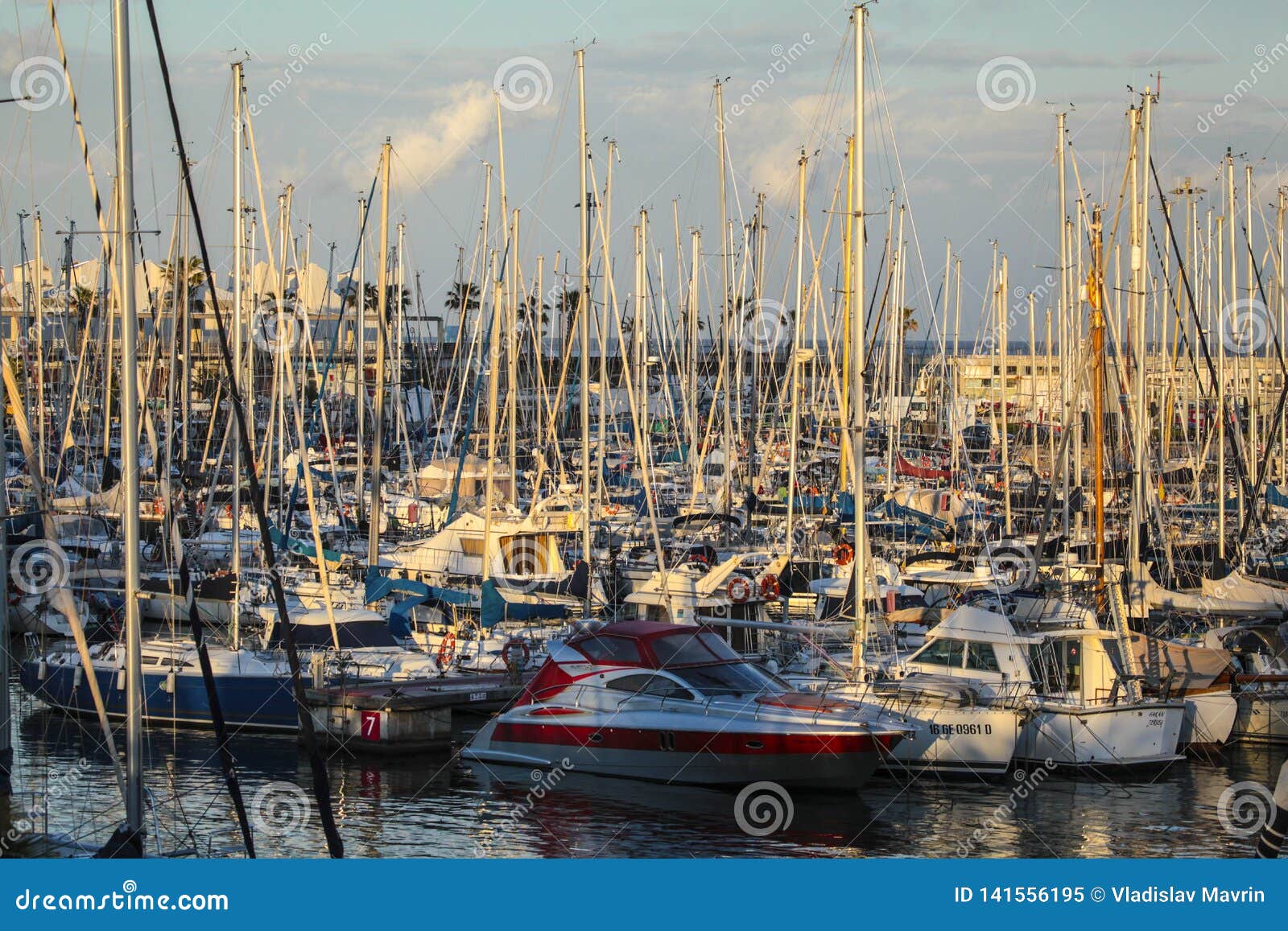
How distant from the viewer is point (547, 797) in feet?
73.2

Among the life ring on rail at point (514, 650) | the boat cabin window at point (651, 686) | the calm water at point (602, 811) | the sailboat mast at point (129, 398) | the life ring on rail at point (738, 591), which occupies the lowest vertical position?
the calm water at point (602, 811)

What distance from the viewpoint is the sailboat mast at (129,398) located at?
12547mm

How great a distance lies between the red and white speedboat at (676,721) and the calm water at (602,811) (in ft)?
1.11

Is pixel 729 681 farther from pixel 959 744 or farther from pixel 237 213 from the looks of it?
pixel 237 213

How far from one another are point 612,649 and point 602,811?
2.84 meters

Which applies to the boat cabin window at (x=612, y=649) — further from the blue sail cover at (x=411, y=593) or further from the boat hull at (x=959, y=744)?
the blue sail cover at (x=411, y=593)

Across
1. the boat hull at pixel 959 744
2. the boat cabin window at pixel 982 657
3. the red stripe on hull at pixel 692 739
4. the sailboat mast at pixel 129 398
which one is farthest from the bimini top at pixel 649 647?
the sailboat mast at pixel 129 398

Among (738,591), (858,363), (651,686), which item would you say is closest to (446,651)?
A: (738,591)

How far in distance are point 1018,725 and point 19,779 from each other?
14.1m

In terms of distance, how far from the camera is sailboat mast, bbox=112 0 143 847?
494 inches

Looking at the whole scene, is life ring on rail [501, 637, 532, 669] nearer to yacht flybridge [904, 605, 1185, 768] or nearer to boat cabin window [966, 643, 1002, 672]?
yacht flybridge [904, 605, 1185, 768]

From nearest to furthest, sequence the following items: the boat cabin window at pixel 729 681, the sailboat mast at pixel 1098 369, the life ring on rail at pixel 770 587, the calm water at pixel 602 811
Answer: the calm water at pixel 602 811
the boat cabin window at pixel 729 681
the sailboat mast at pixel 1098 369
the life ring on rail at pixel 770 587

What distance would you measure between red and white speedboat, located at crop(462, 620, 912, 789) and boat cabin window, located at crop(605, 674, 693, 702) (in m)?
0.02

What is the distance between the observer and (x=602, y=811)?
21500 mm
